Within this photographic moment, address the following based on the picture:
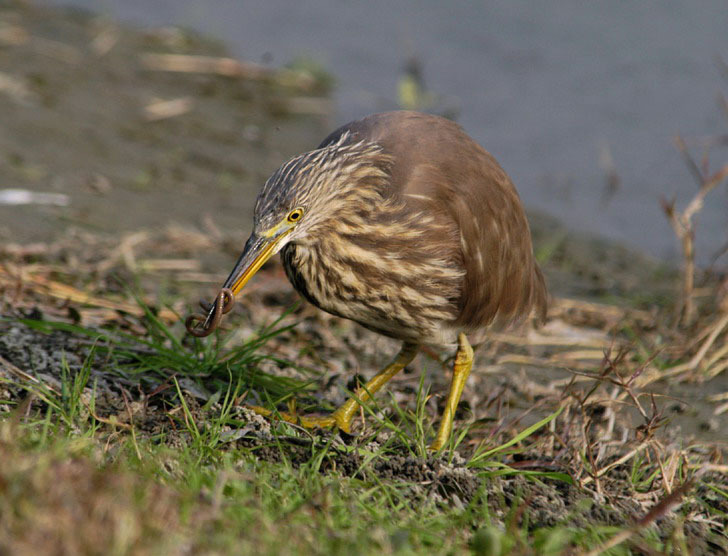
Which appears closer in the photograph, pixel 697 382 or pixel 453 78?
pixel 697 382

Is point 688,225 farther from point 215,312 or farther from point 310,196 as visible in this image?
point 215,312

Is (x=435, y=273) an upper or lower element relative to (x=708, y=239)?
upper

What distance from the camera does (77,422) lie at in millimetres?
3096

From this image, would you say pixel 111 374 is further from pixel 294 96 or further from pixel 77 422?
pixel 294 96

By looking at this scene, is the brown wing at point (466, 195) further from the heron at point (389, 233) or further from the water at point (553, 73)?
the water at point (553, 73)

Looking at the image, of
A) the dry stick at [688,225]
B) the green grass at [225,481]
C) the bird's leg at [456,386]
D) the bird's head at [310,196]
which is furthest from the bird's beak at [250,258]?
the dry stick at [688,225]

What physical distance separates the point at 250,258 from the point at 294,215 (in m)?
0.24

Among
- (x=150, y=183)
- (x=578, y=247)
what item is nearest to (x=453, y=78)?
(x=578, y=247)

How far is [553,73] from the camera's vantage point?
10.4 metres

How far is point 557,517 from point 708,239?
5868 millimetres

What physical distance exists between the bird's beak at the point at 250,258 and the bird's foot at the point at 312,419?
0.47m

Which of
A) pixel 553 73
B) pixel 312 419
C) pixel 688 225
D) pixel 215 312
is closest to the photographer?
pixel 215 312

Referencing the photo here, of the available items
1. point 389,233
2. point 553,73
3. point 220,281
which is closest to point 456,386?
point 389,233

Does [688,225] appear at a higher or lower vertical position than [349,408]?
higher
